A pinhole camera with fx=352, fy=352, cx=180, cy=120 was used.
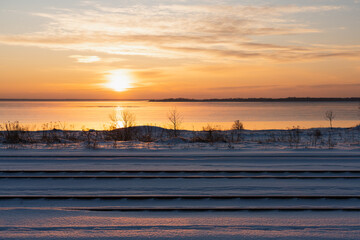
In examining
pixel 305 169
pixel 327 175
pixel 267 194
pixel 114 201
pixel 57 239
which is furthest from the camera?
pixel 305 169

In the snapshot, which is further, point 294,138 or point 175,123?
point 175,123

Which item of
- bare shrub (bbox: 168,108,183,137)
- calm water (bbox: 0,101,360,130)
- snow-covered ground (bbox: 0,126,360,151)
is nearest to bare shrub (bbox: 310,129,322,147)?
snow-covered ground (bbox: 0,126,360,151)

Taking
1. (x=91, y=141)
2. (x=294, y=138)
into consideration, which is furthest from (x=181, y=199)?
(x=294, y=138)

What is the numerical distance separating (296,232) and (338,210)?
1.83m

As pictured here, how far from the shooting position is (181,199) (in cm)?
866

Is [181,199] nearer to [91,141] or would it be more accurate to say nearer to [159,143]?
[159,143]

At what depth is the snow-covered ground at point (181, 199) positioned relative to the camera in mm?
6680

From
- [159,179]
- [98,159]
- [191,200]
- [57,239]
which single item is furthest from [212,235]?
[98,159]

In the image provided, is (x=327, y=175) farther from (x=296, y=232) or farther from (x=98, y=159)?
(x=98, y=159)

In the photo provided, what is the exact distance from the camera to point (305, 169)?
1244cm

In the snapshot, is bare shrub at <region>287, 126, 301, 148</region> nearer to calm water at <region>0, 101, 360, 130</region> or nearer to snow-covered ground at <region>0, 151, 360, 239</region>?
snow-covered ground at <region>0, 151, 360, 239</region>

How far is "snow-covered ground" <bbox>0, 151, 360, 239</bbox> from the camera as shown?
6.68m

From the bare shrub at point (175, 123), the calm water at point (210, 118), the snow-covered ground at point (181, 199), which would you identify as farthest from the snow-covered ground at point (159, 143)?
the calm water at point (210, 118)

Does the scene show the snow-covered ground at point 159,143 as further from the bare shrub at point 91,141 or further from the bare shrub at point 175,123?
the bare shrub at point 175,123
